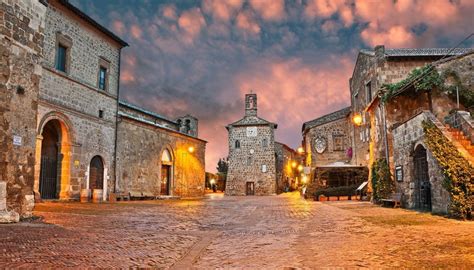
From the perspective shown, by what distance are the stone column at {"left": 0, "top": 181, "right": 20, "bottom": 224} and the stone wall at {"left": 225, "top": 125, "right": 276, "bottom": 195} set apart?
109 feet

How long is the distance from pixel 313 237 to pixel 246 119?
119ft

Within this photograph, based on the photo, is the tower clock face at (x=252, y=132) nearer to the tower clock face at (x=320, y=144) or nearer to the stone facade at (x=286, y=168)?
the stone facade at (x=286, y=168)

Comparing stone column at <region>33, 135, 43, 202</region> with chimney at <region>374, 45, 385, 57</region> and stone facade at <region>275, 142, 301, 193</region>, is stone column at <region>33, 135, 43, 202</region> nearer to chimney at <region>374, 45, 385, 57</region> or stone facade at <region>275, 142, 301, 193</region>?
chimney at <region>374, 45, 385, 57</region>

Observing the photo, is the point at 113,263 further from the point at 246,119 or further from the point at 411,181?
the point at 246,119

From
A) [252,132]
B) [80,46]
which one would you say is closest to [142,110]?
[80,46]

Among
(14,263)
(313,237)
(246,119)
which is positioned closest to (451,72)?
(313,237)

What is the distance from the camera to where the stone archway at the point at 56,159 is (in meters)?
17.0

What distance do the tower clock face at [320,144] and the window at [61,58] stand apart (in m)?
21.9

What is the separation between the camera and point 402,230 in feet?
24.3

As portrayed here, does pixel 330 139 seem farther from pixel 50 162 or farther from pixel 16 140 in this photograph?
pixel 16 140

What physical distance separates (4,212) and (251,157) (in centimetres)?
3411

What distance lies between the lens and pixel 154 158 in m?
25.2

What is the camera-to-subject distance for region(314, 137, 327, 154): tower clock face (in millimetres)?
31998

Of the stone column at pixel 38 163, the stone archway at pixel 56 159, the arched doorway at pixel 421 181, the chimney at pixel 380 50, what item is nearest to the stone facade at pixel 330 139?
the chimney at pixel 380 50
